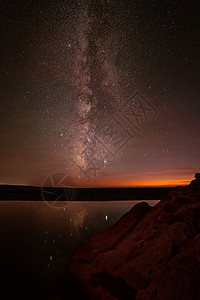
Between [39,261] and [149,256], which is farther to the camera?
[39,261]

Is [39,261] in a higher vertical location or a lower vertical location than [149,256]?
lower

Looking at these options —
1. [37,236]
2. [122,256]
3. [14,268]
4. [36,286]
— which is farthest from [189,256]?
[37,236]

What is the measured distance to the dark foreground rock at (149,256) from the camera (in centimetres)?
485

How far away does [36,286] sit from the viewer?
7.51 metres

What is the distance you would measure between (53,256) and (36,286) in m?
3.42

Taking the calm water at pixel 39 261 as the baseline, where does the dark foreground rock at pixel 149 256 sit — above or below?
above

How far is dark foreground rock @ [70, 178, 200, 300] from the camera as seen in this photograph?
4848 mm

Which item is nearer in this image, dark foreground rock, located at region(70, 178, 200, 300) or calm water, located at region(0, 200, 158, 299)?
dark foreground rock, located at region(70, 178, 200, 300)

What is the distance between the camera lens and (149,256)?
6.00m

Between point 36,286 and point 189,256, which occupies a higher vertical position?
point 189,256

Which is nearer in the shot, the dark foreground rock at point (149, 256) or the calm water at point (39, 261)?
the dark foreground rock at point (149, 256)

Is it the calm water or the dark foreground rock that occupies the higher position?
the dark foreground rock

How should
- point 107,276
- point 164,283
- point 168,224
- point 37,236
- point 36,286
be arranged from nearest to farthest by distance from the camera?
point 164,283 → point 107,276 → point 168,224 → point 36,286 → point 37,236

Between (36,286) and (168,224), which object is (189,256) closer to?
(168,224)
